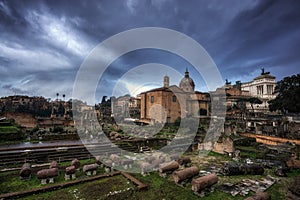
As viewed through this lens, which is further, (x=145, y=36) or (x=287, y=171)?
(x=145, y=36)

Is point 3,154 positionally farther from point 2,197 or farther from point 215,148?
point 215,148

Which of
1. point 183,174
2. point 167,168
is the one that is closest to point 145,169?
point 167,168

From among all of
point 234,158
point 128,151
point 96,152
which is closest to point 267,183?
point 234,158

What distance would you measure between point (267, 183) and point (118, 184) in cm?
695

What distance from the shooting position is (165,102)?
36.2 m

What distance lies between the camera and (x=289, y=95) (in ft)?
87.2

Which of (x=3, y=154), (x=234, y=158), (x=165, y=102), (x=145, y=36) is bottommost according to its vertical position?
(x=234, y=158)

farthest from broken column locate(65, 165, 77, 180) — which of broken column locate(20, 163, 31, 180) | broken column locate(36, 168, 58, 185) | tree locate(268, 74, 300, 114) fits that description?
tree locate(268, 74, 300, 114)

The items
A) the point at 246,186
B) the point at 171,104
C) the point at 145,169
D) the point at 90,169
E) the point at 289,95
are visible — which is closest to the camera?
the point at 246,186

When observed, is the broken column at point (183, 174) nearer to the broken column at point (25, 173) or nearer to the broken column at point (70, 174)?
the broken column at point (70, 174)

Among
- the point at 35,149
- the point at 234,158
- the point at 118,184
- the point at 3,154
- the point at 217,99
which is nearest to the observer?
the point at 118,184

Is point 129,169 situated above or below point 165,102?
below

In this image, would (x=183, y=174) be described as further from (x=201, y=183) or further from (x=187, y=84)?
(x=187, y=84)

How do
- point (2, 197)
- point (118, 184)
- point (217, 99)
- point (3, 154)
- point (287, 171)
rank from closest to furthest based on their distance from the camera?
point (2, 197), point (118, 184), point (287, 171), point (3, 154), point (217, 99)
